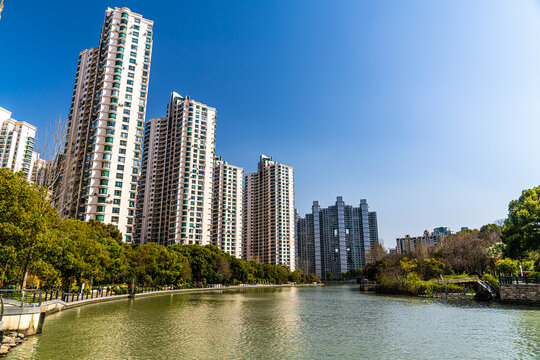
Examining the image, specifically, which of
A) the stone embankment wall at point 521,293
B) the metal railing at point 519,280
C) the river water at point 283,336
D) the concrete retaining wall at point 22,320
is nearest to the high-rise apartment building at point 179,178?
the river water at point 283,336

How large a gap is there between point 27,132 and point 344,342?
16236 centimetres

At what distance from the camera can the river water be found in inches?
715

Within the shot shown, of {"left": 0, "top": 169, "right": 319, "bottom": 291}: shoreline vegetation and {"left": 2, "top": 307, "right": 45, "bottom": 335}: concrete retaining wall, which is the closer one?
{"left": 2, "top": 307, "right": 45, "bottom": 335}: concrete retaining wall

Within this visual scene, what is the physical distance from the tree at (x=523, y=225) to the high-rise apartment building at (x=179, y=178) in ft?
306

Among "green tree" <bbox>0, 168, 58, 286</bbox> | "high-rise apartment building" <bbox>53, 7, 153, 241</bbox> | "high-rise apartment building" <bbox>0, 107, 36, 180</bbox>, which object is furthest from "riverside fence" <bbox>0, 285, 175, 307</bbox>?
A: "high-rise apartment building" <bbox>0, 107, 36, 180</bbox>

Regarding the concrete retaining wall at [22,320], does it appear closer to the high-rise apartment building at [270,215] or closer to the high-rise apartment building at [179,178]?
the high-rise apartment building at [179,178]

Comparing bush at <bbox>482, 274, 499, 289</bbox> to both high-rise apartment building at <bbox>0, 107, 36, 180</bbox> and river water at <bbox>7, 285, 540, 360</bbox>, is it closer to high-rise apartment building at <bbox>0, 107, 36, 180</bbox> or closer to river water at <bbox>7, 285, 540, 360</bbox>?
river water at <bbox>7, 285, 540, 360</bbox>

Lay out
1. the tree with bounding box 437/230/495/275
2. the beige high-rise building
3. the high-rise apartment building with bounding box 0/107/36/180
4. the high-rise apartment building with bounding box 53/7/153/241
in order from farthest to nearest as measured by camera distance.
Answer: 1. the beige high-rise building
2. the high-rise apartment building with bounding box 0/107/36/180
3. the high-rise apartment building with bounding box 53/7/153/241
4. the tree with bounding box 437/230/495/275

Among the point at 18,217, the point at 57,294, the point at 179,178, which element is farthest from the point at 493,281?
the point at 179,178

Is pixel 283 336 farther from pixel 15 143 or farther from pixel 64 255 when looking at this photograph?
pixel 15 143

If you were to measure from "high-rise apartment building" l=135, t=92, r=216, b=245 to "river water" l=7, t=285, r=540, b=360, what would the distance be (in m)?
83.7

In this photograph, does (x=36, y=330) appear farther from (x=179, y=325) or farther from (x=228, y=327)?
(x=228, y=327)

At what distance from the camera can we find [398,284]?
66.2 m

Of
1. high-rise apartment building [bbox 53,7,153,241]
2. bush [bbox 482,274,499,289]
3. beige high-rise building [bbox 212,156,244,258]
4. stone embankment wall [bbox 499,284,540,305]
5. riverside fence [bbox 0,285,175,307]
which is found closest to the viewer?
riverside fence [bbox 0,285,175,307]
